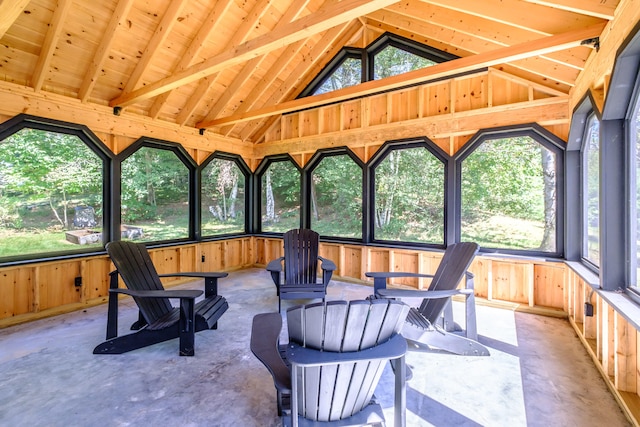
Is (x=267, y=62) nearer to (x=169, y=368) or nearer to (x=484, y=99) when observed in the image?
(x=484, y=99)

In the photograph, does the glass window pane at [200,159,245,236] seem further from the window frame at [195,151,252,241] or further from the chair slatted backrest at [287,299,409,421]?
the chair slatted backrest at [287,299,409,421]

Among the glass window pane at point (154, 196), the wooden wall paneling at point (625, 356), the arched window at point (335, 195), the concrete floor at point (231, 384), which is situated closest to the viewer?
the concrete floor at point (231, 384)

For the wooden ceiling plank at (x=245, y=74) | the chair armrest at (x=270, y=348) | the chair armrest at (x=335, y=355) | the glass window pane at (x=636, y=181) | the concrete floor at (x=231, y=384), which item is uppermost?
the wooden ceiling plank at (x=245, y=74)

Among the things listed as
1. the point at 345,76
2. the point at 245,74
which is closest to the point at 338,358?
the point at 245,74

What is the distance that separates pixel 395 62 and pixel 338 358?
5.19m

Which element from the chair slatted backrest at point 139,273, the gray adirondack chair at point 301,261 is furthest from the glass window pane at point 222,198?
the chair slatted backrest at point 139,273

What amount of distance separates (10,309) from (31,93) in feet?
8.92

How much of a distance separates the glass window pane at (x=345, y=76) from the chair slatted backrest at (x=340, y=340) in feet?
16.5

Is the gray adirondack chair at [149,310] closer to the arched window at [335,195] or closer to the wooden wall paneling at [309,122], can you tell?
the arched window at [335,195]

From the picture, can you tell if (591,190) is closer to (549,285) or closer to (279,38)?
(549,285)

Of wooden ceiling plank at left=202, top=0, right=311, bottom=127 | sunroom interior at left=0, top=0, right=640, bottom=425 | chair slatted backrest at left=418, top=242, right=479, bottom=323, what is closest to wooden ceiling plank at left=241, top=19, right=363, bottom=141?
sunroom interior at left=0, top=0, right=640, bottom=425

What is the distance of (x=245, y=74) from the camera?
4.82 m

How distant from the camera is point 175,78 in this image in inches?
139

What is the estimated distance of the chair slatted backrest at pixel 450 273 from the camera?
2525mm
